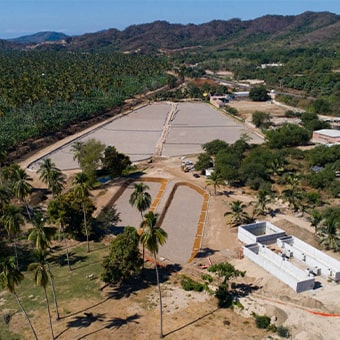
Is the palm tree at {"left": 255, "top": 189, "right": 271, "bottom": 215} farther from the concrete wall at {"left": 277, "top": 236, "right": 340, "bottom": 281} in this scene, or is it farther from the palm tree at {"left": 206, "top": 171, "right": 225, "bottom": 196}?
the palm tree at {"left": 206, "top": 171, "right": 225, "bottom": 196}

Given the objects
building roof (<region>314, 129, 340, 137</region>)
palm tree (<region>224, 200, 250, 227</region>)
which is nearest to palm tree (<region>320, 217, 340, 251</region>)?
palm tree (<region>224, 200, 250, 227</region>)

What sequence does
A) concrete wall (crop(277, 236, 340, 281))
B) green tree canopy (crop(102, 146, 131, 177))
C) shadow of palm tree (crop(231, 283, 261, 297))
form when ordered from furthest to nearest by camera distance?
green tree canopy (crop(102, 146, 131, 177)) → concrete wall (crop(277, 236, 340, 281)) → shadow of palm tree (crop(231, 283, 261, 297))

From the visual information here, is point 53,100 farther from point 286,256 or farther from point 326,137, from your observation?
point 286,256

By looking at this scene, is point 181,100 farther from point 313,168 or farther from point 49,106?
point 313,168

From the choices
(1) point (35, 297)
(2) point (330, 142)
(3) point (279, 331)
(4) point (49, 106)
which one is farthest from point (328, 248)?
(4) point (49, 106)

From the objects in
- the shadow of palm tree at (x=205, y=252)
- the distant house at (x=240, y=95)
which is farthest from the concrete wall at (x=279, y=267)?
the distant house at (x=240, y=95)

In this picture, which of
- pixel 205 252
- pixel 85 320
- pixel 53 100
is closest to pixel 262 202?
pixel 205 252
